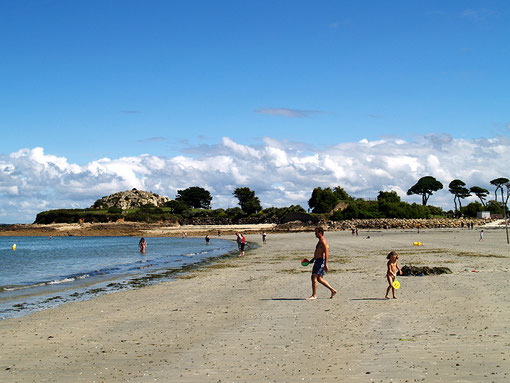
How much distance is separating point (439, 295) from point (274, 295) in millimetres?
4801

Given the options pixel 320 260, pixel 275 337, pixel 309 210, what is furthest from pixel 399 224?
pixel 275 337

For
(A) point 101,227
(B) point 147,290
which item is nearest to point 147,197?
(A) point 101,227

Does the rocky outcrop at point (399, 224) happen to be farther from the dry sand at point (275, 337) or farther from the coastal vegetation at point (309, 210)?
the dry sand at point (275, 337)

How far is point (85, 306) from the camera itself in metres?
13.8

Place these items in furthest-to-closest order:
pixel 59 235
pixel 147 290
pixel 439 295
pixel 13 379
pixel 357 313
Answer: pixel 59 235 < pixel 147 290 < pixel 439 295 < pixel 357 313 < pixel 13 379

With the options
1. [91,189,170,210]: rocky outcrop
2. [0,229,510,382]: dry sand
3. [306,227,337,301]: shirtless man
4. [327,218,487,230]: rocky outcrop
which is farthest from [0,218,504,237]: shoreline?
[306,227,337,301]: shirtless man

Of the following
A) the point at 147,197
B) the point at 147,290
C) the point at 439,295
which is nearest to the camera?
the point at 439,295

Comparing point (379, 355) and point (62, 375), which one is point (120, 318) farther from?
point (379, 355)

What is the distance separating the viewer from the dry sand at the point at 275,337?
21.8ft

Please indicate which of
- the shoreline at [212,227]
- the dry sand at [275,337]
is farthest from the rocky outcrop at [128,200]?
the dry sand at [275,337]

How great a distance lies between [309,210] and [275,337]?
107 meters

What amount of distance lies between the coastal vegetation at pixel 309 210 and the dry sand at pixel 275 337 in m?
83.1

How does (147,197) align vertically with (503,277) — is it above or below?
above

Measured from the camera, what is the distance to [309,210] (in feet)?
375
